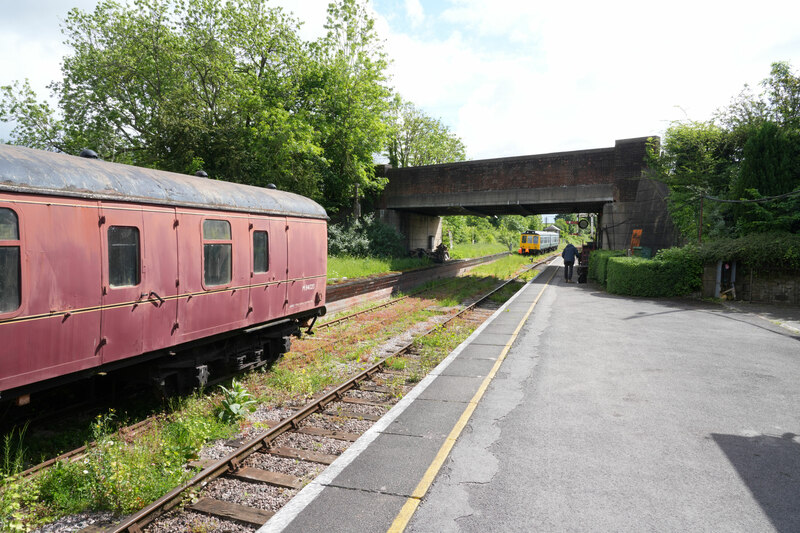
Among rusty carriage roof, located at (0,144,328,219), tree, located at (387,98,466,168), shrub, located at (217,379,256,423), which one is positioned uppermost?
tree, located at (387,98,466,168)

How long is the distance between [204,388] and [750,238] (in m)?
19.0

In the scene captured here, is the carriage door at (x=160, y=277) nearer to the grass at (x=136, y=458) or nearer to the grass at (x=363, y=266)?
the grass at (x=136, y=458)

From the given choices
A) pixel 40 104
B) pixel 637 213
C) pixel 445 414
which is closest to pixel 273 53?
pixel 40 104

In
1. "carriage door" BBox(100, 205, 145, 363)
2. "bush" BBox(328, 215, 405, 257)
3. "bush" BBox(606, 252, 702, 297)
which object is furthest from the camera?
"bush" BBox(328, 215, 405, 257)

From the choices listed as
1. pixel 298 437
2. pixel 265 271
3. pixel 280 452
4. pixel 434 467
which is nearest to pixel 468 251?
pixel 265 271

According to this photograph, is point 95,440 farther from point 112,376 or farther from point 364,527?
point 364,527

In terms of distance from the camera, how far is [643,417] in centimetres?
602

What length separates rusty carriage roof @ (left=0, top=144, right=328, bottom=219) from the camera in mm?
4514

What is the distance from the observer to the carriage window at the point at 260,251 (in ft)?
26.6

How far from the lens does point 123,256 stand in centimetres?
559

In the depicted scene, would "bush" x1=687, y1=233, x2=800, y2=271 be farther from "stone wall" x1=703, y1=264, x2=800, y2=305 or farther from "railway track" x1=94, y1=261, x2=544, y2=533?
"railway track" x1=94, y1=261, x2=544, y2=533

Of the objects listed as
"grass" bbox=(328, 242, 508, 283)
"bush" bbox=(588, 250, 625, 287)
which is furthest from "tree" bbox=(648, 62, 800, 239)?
"grass" bbox=(328, 242, 508, 283)

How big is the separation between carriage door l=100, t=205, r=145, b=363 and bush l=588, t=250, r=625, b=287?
1995 cm

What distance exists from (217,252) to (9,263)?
299 cm
